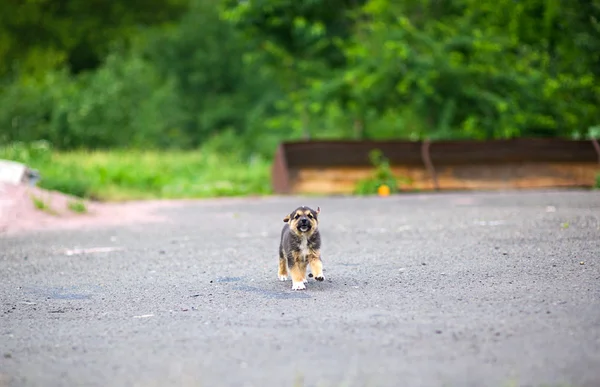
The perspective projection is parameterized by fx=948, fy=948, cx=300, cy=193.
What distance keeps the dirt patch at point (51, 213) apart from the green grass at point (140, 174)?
175 centimetres

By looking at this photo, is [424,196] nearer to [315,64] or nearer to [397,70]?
[397,70]

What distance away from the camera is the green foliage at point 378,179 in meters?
20.5

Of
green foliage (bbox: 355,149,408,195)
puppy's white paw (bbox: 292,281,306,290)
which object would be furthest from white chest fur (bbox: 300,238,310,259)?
green foliage (bbox: 355,149,408,195)

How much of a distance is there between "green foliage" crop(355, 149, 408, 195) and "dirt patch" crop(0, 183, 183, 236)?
15.5 ft

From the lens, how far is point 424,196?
1934 centimetres

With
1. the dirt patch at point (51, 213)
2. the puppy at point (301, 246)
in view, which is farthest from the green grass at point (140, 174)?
the puppy at point (301, 246)

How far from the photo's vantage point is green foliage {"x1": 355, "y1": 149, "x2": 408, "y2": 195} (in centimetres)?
2052

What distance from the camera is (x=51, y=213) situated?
16.8 meters

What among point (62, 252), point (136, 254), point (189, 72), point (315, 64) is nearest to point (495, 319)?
point (136, 254)

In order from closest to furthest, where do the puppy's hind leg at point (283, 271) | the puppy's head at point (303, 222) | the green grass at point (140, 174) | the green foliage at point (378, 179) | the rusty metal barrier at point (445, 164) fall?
the puppy's head at point (303, 222) < the puppy's hind leg at point (283, 271) < the green foliage at point (378, 179) < the rusty metal barrier at point (445, 164) < the green grass at point (140, 174)

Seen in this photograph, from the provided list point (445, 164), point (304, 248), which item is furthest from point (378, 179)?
point (304, 248)

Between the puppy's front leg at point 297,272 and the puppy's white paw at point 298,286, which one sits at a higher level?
the puppy's front leg at point 297,272

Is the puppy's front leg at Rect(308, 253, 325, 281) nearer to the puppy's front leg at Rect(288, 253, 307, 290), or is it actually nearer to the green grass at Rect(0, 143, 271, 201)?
the puppy's front leg at Rect(288, 253, 307, 290)

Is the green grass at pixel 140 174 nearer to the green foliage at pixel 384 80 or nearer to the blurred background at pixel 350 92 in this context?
the blurred background at pixel 350 92
